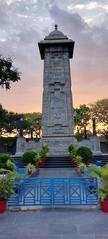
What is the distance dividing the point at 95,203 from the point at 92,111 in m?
34.3

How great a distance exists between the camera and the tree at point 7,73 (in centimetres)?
1557

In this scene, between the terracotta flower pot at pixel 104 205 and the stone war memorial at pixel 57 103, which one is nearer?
the terracotta flower pot at pixel 104 205

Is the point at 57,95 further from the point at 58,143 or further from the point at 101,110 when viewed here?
the point at 101,110

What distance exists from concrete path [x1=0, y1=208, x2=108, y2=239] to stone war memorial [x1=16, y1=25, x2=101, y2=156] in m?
19.3

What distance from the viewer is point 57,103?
27.2 metres

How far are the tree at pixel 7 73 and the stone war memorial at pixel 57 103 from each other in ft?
35.8

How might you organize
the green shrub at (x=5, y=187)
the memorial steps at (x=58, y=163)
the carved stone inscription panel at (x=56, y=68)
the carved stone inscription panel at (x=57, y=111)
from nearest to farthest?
the green shrub at (x=5, y=187)
the memorial steps at (x=58, y=163)
the carved stone inscription panel at (x=57, y=111)
the carved stone inscription panel at (x=56, y=68)

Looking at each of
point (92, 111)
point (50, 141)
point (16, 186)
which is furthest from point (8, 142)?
point (16, 186)

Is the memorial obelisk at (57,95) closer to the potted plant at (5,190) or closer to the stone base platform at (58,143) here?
the stone base platform at (58,143)

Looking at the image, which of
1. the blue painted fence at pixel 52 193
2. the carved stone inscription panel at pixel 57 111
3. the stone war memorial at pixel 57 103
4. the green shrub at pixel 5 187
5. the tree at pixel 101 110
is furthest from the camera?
the tree at pixel 101 110

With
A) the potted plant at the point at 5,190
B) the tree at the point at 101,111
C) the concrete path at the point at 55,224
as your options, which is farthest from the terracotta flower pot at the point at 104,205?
the tree at the point at 101,111

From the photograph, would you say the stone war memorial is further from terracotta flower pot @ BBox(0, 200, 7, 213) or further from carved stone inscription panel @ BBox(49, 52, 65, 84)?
terracotta flower pot @ BBox(0, 200, 7, 213)

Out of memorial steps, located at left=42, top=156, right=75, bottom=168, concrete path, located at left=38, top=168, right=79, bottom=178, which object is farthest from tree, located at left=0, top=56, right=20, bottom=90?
memorial steps, located at left=42, top=156, right=75, bottom=168

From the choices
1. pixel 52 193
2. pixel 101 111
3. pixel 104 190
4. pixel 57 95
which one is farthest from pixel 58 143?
pixel 104 190
